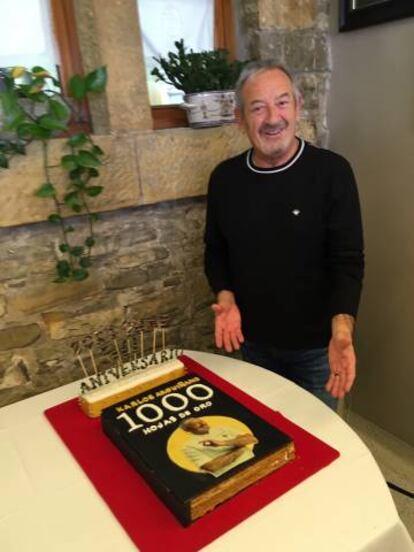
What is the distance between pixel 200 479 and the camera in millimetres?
834

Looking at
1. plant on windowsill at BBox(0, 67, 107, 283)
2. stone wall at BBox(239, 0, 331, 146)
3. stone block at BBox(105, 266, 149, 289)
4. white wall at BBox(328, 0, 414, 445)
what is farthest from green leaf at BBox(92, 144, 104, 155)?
white wall at BBox(328, 0, 414, 445)

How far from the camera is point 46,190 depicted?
136 cm

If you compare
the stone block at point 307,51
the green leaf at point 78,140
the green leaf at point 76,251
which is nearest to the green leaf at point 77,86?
the green leaf at point 78,140

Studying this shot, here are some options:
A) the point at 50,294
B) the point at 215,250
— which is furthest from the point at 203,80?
the point at 50,294

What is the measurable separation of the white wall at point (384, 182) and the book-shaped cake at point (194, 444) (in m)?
1.08

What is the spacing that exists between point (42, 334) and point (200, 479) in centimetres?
94

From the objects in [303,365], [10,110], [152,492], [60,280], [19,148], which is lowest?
[303,365]

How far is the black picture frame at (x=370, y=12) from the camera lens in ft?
4.98

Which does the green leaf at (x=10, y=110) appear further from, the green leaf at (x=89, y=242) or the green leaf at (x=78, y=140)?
the green leaf at (x=89, y=242)

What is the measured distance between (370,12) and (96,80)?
1.04m

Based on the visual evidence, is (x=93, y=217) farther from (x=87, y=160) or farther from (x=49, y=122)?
(x=49, y=122)

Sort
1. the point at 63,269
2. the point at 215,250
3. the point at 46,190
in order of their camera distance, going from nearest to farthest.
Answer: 1. the point at 46,190
2. the point at 63,269
3. the point at 215,250

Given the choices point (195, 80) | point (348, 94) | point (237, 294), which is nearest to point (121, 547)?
point (237, 294)

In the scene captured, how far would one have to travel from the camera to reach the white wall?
164cm
